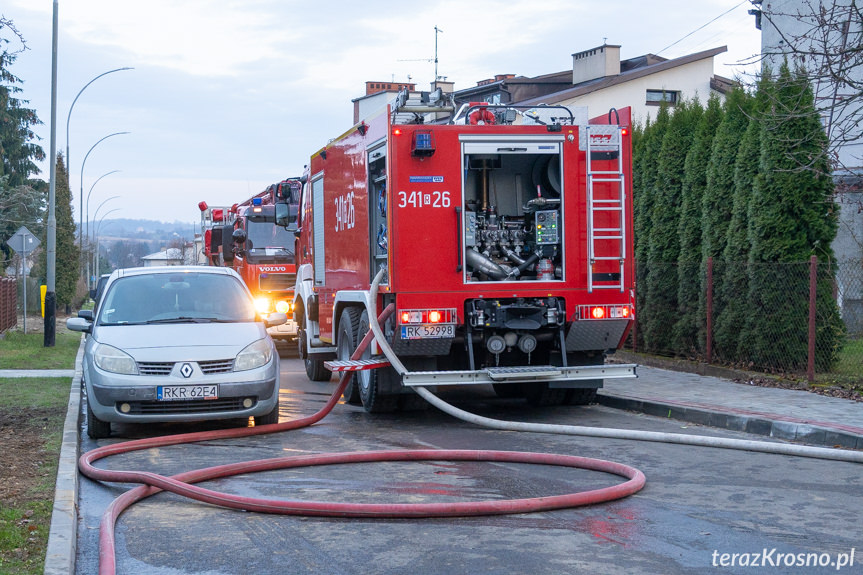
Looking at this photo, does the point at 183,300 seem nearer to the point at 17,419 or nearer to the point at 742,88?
the point at 17,419

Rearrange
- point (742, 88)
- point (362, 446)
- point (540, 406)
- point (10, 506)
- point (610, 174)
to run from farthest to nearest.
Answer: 1. point (742, 88)
2. point (540, 406)
3. point (610, 174)
4. point (362, 446)
5. point (10, 506)

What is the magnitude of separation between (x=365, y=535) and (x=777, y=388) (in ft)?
26.4

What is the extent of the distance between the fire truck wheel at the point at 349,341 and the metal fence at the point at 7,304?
15.6 metres

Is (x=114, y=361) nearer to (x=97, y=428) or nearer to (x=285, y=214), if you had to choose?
(x=97, y=428)

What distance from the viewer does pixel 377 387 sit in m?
10.6

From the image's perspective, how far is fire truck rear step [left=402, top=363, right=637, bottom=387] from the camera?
9664 millimetres

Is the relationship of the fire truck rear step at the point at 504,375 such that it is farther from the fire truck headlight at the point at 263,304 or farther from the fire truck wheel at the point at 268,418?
the fire truck headlight at the point at 263,304

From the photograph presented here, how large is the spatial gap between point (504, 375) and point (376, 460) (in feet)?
7.32

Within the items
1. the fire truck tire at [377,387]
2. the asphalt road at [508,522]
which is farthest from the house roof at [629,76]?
the asphalt road at [508,522]

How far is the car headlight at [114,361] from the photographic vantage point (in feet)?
30.0

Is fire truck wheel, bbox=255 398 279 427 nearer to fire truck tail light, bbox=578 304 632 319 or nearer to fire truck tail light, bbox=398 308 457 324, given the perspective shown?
fire truck tail light, bbox=398 308 457 324

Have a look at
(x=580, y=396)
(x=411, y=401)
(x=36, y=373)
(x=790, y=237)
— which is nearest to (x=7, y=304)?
(x=36, y=373)

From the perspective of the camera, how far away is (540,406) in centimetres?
1150

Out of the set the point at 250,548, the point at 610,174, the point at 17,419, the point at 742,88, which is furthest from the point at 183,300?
the point at 742,88
